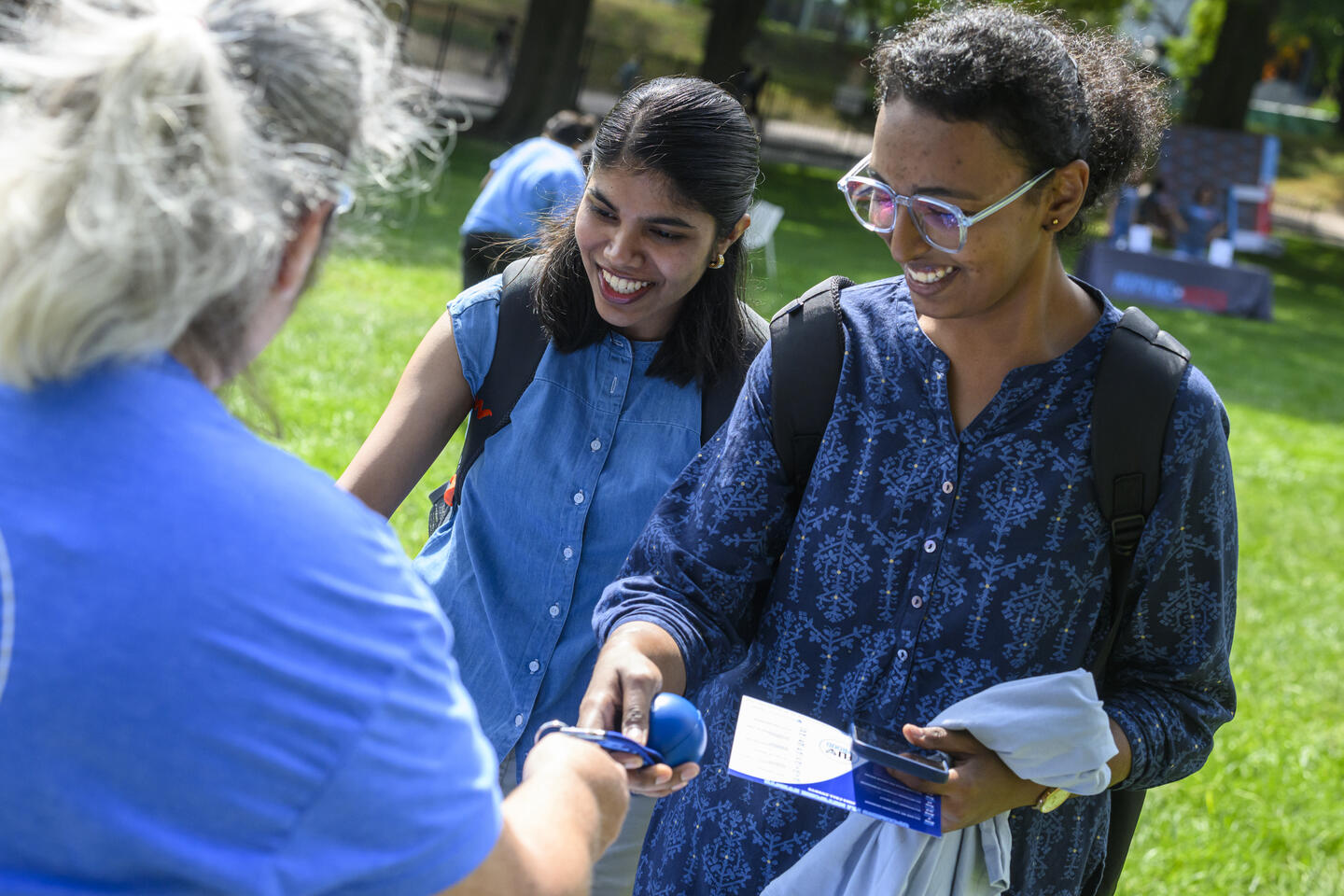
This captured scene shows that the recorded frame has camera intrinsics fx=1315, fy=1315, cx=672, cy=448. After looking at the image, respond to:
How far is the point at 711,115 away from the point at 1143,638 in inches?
50.6

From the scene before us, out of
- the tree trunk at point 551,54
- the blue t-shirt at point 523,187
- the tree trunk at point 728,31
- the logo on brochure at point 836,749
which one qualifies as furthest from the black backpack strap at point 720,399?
the tree trunk at point 728,31

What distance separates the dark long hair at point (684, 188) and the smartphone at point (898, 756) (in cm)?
95

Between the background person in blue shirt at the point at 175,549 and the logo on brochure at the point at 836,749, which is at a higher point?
the background person in blue shirt at the point at 175,549

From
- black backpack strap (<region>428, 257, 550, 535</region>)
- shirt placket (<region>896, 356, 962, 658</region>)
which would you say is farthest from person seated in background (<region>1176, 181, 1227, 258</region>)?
shirt placket (<region>896, 356, 962, 658</region>)

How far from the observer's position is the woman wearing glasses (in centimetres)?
188

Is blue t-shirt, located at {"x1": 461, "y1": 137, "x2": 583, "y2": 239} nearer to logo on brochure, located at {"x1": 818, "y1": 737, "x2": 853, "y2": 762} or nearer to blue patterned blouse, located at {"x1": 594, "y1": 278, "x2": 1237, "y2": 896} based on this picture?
blue patterned blouse, located at {"x1": 594, "y1": 278, "x2": 1237, "y2": 896}

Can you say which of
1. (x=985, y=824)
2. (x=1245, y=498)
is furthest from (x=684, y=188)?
(x=1245, y=498)

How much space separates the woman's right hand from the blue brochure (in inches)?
3.5

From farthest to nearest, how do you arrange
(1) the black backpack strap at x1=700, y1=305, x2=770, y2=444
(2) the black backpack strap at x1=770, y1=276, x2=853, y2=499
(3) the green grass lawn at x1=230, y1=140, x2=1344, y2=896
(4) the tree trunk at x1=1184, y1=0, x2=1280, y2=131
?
1. (4) the tree trunk at x1=1184, y1=0, x2=1280, y2=131
2. (3) the green grass lawn at x1=230, y1=140, x2=1344, y2=896
3. (1) the black backpack strap at x1=700, y1=305, x2=770, y2=444
4. (2) the black backpack strap at x1=770, y1=276, x2=853, y2=499

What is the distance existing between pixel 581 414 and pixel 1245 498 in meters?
7.52

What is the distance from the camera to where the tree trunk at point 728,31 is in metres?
23.7

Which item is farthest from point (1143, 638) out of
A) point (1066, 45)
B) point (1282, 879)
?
point (1282, 879)

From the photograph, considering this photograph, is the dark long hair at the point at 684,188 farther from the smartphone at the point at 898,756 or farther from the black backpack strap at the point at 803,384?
the smartphone at the point at 898,756

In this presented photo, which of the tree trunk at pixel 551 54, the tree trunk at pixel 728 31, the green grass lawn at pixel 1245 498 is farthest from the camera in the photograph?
the tree trunk at pixel 728 31
